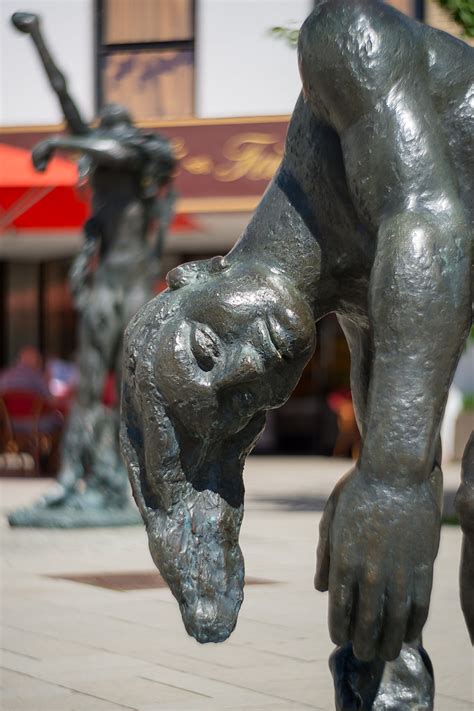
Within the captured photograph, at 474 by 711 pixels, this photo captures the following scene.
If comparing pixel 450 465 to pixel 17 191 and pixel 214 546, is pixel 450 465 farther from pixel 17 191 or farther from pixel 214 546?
pixel 214 546

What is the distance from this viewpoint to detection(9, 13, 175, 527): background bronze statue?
8883 mm

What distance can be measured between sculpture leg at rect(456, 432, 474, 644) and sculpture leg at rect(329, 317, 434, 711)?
0.65ft

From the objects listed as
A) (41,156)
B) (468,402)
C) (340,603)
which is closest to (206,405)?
(340,603)

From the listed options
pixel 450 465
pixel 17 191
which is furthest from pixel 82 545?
pixel 450 465

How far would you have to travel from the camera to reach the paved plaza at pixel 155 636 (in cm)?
403

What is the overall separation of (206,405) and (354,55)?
65cm

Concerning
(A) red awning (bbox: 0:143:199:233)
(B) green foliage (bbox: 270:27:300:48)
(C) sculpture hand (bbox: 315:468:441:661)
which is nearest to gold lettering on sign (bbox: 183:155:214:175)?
(A) red awning (bbox: 0:143:199:233)

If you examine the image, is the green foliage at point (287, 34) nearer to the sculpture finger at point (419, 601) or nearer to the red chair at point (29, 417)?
the sculpture finger at point (419, 601)

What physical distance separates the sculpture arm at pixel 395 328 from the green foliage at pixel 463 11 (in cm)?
612

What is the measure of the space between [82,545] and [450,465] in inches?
296

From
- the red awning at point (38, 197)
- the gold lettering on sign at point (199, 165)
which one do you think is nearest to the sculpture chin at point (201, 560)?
the red awning at point (38, 197)

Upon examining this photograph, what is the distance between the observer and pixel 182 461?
2396 mm

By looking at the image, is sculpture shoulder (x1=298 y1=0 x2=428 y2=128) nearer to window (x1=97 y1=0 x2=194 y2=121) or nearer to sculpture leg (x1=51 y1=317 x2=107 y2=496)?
sculpture leg (x1=51 y1=317 x2=107 y2=496)

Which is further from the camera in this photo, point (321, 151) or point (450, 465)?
point (450, 465)
